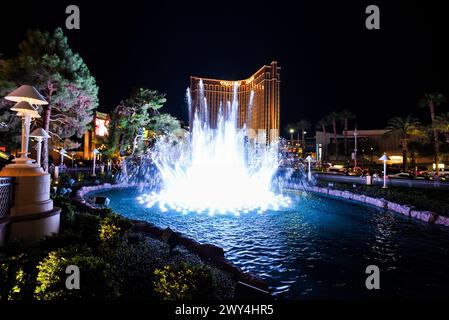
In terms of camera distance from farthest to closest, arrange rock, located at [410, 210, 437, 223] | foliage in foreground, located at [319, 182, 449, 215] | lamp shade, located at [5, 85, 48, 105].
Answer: foliage in foreground, located at [319, 182, 449, 215] → rock, located at [410, 210, 437, 223] → lamp shade, located at [5, 85, 48, 105]

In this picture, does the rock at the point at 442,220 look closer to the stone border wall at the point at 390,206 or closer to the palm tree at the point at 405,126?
the stone border wall at the point at 390,206

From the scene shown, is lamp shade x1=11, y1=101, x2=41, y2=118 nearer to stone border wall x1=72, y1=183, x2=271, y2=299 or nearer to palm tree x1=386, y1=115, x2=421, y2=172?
stone border wall x1=72, y1=183, x2=271, y2=299

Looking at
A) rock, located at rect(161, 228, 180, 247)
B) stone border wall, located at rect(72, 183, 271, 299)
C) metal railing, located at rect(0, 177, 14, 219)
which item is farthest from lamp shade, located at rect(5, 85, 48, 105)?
rock, located at rect(161, 228, 180, 247)

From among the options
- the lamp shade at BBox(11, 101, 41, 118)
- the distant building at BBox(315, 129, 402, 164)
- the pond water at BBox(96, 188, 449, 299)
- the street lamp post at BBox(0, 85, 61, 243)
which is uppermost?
the distant building at BBox(315, 129, 402, 164)

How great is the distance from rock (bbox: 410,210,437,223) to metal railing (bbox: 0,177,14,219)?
16.1 meters

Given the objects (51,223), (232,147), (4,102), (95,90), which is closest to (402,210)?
(51,223)

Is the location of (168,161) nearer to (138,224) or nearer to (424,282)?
(138,224)

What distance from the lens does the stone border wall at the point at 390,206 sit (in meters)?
12.7

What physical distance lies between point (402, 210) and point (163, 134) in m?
27.5

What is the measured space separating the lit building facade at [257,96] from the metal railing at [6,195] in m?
103

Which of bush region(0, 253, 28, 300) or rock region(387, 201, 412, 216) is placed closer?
bush region(0, 253, 28, 300)

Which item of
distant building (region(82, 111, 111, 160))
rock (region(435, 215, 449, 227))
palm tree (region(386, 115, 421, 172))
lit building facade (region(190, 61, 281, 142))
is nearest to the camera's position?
A: rock (region(435, 215, 449, 227))

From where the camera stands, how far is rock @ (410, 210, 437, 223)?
1284 cm

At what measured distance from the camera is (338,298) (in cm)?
601
